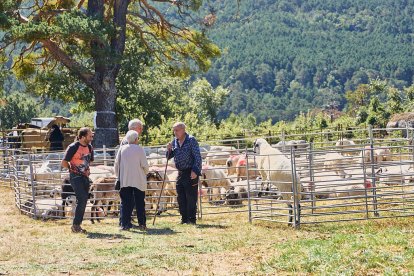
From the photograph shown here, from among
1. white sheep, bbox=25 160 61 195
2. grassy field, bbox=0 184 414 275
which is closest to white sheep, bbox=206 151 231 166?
grassy field, bbox=0 184 414 275

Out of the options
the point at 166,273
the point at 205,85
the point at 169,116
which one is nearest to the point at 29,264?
the point at 166,273

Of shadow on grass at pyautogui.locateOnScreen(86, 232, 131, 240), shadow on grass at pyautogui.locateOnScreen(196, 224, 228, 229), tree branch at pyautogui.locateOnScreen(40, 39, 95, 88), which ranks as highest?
tree branch at pyautogui.locateOnScreen(40, 39, 95, 88)

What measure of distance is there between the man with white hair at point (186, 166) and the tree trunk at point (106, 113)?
14.7 metres

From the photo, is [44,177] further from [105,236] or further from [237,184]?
[105,236]

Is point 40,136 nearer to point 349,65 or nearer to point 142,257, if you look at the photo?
point 142,257

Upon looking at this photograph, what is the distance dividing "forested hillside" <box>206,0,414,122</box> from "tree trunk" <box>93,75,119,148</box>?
12634 cm

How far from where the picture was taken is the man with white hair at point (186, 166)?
13742mm

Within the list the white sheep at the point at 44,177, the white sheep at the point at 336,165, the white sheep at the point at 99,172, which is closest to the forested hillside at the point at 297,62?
the white sheep at the point at 336,165

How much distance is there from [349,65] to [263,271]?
558 feet

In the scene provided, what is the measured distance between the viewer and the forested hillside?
166250 millimetres

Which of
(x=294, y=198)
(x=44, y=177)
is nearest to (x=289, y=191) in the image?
(x=294, y=198)

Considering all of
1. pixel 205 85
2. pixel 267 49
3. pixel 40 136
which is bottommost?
pixel 40 136

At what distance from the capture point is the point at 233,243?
35.4 ft

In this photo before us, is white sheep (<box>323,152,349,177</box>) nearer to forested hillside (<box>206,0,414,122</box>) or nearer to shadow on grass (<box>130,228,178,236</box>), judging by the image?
shadow on grass (<box>130,228,178,236</box>)
